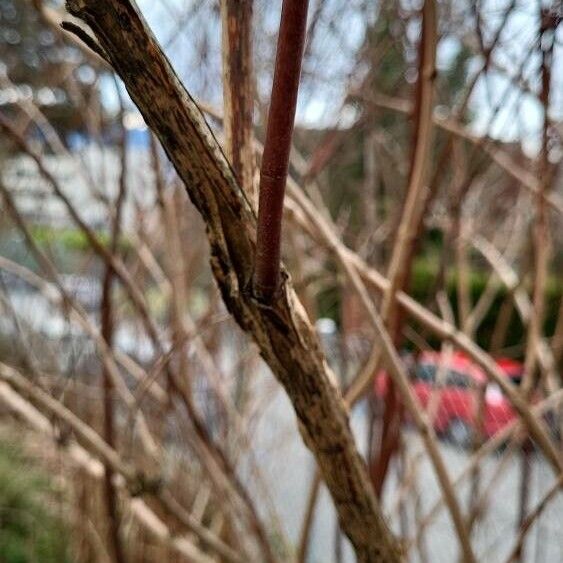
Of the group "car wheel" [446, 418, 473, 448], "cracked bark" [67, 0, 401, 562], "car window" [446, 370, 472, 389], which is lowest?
"cracked bark" [67, 0, 401, 562]

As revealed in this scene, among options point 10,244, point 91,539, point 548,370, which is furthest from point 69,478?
point 548,370

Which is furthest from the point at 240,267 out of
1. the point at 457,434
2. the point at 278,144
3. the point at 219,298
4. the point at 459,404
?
the point at 457,434

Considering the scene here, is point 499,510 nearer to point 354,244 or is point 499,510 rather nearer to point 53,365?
point 354,244

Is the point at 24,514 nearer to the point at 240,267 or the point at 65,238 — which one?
the point at 65,238

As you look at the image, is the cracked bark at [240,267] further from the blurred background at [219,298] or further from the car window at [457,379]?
the car window at [457,379]

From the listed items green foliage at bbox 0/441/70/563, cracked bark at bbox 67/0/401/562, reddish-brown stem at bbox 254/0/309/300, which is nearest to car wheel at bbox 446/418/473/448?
green foliage at bbox 0/441/70/563

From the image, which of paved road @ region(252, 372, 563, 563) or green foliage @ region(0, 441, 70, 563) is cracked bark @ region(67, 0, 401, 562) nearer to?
paved road @ region(252, 372, 563, 563)

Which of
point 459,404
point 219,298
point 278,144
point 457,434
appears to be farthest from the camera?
point 457,434

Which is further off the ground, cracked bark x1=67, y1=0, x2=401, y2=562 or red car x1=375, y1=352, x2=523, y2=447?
red car x1=375, y1=352, x2=523, y2=447
